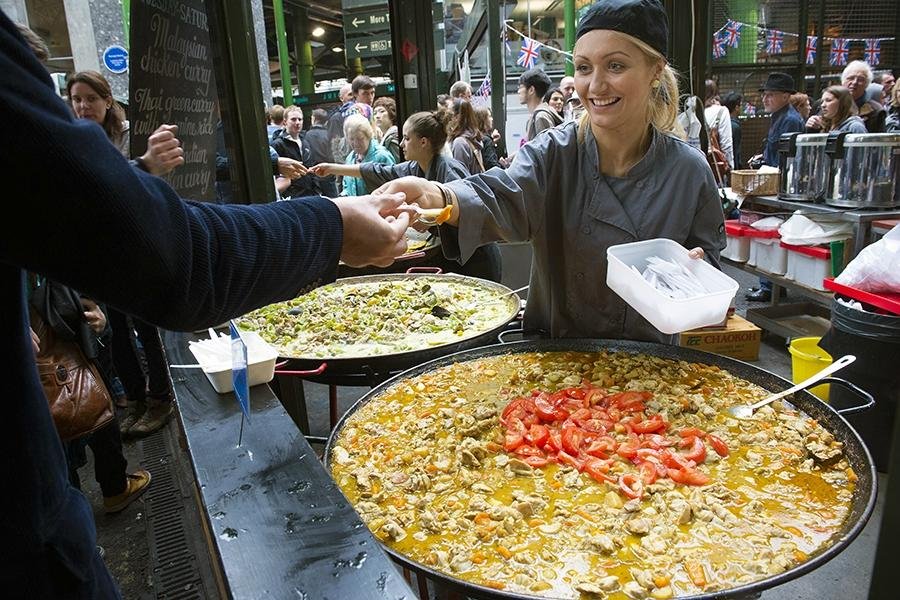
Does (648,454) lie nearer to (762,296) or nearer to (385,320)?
(385,320)

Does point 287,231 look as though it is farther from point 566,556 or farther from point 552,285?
point 552,285

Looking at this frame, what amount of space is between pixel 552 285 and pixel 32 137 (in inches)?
88.4

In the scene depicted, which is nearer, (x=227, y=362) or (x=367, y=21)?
(x=227, y=362)

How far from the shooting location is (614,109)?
2.49 meters

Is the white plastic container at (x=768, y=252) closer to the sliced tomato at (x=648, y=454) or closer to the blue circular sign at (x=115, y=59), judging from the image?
the sliced tomato at (x=648, y=454)

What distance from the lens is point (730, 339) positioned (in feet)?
19.4

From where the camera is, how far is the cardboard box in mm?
5736

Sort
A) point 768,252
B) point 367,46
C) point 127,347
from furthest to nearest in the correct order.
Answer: point 367,46
point 768,252
point 127,347

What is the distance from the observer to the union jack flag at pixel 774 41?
13070 mm

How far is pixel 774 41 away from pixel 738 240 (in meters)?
8.69

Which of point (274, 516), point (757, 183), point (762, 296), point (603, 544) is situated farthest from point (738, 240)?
point (274, 516)

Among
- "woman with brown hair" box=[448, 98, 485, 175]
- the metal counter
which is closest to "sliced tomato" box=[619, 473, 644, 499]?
the metal counter

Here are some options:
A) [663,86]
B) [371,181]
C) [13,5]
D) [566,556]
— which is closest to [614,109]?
[663,86]

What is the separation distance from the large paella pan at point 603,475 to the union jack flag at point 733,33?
42.2 ft
